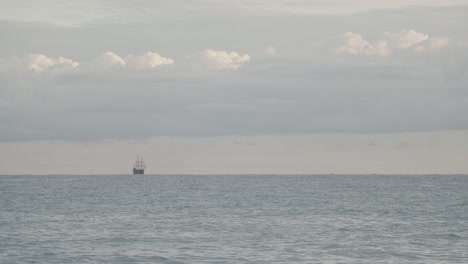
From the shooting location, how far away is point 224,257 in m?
51.9

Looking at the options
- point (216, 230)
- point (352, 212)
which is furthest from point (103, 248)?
point (352, 212)

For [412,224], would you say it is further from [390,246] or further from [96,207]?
[96,207]

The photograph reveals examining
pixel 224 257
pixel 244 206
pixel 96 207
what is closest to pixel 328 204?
pixel 244 206

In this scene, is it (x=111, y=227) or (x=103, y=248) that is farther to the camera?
(x=111, y=227)

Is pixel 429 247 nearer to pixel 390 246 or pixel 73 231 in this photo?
pixel 390 246

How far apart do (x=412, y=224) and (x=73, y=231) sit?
32.2 meters

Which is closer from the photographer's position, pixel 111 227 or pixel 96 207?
pixel 111 227

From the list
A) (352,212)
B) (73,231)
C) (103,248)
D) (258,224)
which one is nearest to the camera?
(103,248)

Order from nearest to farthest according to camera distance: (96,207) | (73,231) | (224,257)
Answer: (224,257), (73,231), (96,207)

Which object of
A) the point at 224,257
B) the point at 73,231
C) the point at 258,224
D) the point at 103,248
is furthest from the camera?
the point at 258,224

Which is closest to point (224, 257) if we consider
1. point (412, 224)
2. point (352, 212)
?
point (412, 224)

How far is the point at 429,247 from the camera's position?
2247 inches

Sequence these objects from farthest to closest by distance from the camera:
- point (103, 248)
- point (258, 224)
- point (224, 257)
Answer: point (258, 224), point (103, 248), point (224, 257)

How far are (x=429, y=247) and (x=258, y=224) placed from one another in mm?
21321
